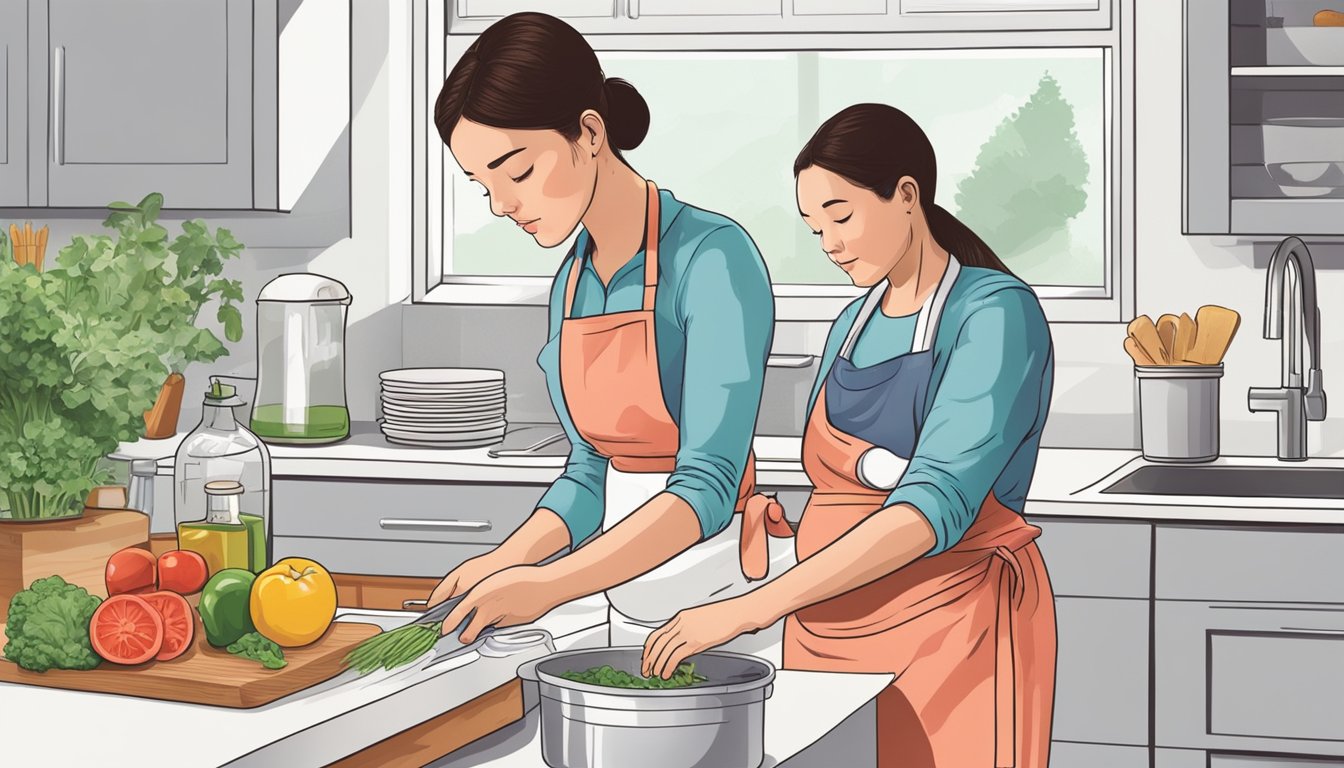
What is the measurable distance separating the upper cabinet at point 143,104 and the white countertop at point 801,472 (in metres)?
0.60

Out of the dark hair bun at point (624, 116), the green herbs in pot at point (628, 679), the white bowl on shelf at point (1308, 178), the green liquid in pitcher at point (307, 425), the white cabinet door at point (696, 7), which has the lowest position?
the green herbs in pot at point (628, 679)

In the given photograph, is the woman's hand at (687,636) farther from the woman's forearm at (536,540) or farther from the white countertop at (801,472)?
the white countertop at (801,472)

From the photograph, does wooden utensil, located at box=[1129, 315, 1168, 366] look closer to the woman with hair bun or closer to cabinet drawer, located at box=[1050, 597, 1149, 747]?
cabinet drawer, located at box=[1050, 597, 1149, 747]

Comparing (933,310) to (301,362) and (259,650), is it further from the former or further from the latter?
(301,362)

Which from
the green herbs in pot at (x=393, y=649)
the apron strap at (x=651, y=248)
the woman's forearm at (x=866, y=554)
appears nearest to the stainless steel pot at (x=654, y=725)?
the green herbs in pot at (x=393, y=649)

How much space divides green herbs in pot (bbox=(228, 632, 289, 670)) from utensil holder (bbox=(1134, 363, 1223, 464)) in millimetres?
2162

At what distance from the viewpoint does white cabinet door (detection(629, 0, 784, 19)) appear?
3.52 m

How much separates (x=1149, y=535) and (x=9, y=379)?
1874 mm

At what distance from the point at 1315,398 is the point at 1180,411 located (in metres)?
0.32

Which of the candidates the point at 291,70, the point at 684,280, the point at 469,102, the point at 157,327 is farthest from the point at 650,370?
the point at 291,70

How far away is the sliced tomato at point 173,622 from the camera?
1.45 meters

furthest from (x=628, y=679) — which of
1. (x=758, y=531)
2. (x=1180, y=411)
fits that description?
(x=1180, y=411)

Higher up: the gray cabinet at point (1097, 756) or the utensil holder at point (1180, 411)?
the utensil holder at point (1180, 411)

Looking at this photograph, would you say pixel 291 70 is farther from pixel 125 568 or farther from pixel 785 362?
pixel 125 568
